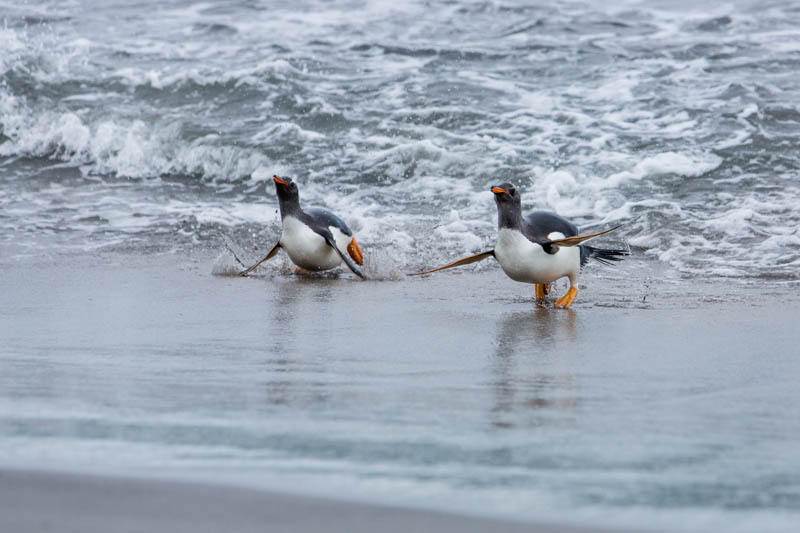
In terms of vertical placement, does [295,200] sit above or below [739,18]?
below

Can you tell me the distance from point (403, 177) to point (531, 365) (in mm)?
5659

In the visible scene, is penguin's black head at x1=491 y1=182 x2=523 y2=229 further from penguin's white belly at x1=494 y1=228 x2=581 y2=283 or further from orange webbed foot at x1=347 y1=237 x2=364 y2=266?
orange webbed foot at x1=347 y1=237 x2=364 y2=266

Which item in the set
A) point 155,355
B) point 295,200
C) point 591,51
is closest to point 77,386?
point 155,355

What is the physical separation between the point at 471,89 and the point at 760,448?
9154 millimetres

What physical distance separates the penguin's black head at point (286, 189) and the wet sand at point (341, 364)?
0.50 meters

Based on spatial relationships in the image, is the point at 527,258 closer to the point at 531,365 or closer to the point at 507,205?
the point at 507,205

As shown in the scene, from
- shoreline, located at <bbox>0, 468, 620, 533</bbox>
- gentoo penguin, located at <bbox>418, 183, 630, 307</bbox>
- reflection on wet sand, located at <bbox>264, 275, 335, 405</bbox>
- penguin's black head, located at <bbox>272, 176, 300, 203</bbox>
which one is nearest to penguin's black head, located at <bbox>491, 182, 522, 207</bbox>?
gentoo penguin, located at <bbox>418, 183, 630, 307</bbox>

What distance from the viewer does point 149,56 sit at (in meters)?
13.5

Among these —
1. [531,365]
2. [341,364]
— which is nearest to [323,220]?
[341,364]

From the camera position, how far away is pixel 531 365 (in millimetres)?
3818

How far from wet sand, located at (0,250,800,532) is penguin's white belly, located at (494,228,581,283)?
0.20 meters

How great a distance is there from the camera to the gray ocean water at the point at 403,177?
2.54m

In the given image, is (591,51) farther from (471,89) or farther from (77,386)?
(77,386)

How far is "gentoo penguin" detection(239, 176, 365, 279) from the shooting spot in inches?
251
